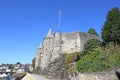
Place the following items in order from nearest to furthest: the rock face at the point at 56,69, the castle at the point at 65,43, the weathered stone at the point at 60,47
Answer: the rock face at the point at 56,69, the weathered stone at the point at 60,47, the castle at the point at 65,43

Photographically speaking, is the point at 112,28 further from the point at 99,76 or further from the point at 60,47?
the point at 99,76

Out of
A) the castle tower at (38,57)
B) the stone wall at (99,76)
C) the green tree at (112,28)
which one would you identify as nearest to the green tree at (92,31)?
the castle tower at (38,57)

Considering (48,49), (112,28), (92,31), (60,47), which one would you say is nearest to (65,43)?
(60,47)

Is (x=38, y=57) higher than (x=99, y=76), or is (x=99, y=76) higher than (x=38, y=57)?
(x=38, y=57)

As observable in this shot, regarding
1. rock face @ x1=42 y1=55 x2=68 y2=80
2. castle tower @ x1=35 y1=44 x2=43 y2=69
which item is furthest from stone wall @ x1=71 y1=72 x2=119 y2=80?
castle tower @ x1=35 y1=44 x2=43 y2=69

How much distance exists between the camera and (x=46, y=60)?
207 ft

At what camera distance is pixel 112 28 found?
4209cm

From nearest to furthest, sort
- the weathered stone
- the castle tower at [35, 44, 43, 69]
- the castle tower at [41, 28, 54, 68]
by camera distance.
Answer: the weathered stone < the castle tower at [41, 28, 54, 68] < the castle tower at [35, 44, 43, 69]

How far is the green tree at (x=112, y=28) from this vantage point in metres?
41.4

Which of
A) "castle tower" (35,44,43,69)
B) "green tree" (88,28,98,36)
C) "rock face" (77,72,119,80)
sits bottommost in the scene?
"rock face" (77,72,119,80)

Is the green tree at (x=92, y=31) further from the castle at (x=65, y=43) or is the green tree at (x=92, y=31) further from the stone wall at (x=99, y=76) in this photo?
the stone wall at (x=99, y=76)

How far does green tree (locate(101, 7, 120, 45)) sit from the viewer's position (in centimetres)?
4144

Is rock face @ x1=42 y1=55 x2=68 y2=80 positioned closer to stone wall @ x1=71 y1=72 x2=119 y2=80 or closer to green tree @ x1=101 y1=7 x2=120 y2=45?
green tree @ x1=101 y1=7 x2=120 y2=45

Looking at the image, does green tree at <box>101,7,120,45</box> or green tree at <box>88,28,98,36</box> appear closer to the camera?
green tree at <box>101,7,120,45</box>
